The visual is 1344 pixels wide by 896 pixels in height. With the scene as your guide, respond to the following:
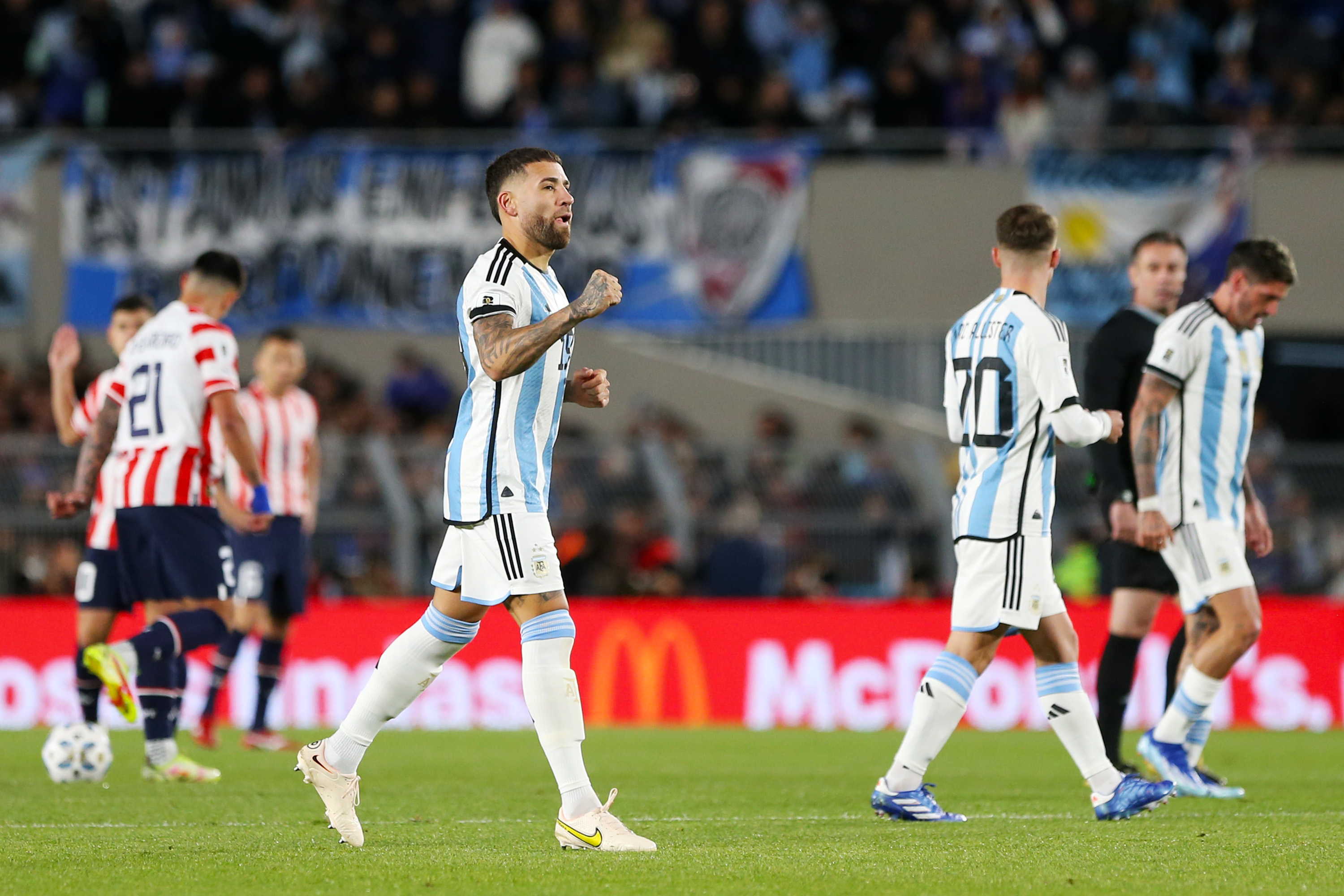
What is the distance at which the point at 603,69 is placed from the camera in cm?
1888

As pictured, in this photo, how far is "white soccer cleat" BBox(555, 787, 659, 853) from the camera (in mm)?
5496

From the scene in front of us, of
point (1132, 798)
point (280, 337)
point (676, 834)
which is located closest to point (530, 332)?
point (676, 834)

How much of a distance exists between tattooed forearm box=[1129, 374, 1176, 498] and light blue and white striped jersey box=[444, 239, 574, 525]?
2949 millimetres

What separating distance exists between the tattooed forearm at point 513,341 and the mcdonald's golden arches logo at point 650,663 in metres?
8.17

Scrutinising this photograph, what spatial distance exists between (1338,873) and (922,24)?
14.8 meters

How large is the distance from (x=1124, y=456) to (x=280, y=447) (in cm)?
514

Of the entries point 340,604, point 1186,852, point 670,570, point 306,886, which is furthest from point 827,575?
point 306,886

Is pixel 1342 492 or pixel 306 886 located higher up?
pixel 1342 492

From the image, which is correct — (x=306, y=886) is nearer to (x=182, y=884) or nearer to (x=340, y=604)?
(x=182, y=884)

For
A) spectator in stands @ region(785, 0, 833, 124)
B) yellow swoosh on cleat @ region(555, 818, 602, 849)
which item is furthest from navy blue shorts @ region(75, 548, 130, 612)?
spectator in stands @ region(785, 0, 833, 124)

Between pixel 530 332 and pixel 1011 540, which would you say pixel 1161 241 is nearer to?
pixel 1011 540

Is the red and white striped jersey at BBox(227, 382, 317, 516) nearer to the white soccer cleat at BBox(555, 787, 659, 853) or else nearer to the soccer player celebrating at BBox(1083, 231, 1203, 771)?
the soccer player celebrating at BBox(1083, 231, 1203, 771)

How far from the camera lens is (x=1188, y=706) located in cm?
759

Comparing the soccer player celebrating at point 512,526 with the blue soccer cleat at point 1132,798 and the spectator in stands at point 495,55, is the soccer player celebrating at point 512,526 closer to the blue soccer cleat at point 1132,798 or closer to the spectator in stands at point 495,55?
the blue soccer cleat at point 1132,798
